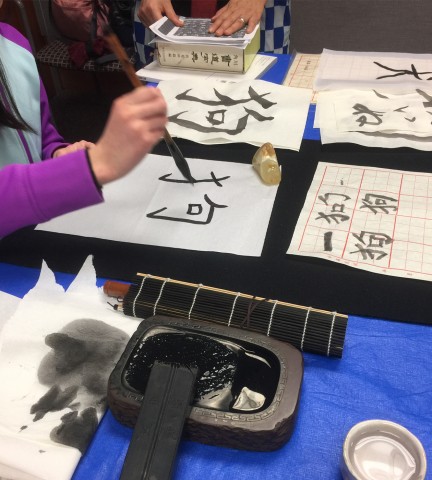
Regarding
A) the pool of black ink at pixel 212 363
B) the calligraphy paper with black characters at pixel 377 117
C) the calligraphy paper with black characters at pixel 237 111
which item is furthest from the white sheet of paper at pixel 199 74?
the pool of black ink at pixel 212 363

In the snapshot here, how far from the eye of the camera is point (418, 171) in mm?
822

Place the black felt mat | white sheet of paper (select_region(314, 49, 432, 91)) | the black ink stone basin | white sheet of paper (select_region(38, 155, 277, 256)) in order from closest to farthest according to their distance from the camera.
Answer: the black ink stone basin, the black felt mat, white sheet of paper (select_region(38, 155, 277, 256)), white sheet of paper (select_region(314, 49, 432, 91))

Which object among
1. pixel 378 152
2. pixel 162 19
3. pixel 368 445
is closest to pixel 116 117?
pixel 368 445

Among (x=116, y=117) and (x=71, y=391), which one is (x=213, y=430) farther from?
(x=116, y=117)

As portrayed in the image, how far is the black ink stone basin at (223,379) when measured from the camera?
1.46 ft

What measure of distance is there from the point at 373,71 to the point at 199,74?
407 millimetres

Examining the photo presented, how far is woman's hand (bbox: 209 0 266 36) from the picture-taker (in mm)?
1135

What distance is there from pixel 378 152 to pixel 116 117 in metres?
0.57

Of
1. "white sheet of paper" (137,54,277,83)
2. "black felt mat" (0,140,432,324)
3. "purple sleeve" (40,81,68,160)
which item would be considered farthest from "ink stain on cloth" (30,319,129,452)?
"white sheet of paper" (137,54,277,83)

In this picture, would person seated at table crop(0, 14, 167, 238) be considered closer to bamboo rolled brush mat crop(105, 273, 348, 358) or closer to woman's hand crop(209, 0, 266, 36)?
bamboo rolled brush mat crop(105, 273, 348, 358)

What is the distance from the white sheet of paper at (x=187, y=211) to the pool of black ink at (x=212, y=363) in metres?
0.20

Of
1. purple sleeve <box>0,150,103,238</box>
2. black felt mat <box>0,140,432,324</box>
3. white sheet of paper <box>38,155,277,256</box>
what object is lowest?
black felt mat <box>0,140,432,324</box>

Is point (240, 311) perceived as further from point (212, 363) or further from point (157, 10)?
point (157, 10)

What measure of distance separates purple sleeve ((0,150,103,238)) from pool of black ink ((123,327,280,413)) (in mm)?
163
